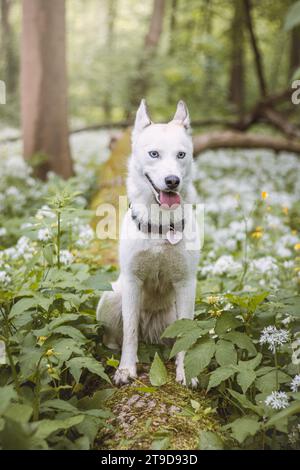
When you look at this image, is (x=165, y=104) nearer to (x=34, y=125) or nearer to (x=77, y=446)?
(x=34, y=125)

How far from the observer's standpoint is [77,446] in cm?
240

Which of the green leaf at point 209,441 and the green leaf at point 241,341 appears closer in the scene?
the green leaf at point 209,441

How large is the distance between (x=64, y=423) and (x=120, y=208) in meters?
3.68

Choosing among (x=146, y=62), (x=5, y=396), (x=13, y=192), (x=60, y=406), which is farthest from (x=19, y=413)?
(x=146, y=62)

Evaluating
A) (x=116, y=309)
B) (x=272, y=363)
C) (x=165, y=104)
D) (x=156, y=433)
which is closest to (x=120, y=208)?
(x=116, y=309)

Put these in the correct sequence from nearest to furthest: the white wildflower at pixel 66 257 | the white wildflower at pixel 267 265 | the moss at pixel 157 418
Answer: the moss at pixel 157 418 < the white wildflower at pixel 66 257 < the white wildflower at pixel 267 265

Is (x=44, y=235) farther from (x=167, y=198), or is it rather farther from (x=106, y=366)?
(x=106, y=366)

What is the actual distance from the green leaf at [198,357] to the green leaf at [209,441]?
0.27 m

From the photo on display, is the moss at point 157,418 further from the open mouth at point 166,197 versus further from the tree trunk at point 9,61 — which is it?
the tree trunk at point 9,61

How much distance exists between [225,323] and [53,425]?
114 centimetres

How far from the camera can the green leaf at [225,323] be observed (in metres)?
2.91

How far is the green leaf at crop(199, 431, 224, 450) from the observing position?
2.49 m

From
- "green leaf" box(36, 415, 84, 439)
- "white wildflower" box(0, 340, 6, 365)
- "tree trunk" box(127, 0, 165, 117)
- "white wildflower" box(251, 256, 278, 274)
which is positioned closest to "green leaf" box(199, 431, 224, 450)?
"green leaf" box(36, 415, 84, 439)

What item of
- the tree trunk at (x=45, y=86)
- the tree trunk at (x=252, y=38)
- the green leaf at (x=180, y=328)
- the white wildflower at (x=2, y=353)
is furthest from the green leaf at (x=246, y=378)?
the tree trunk at (x=252, y=38)
